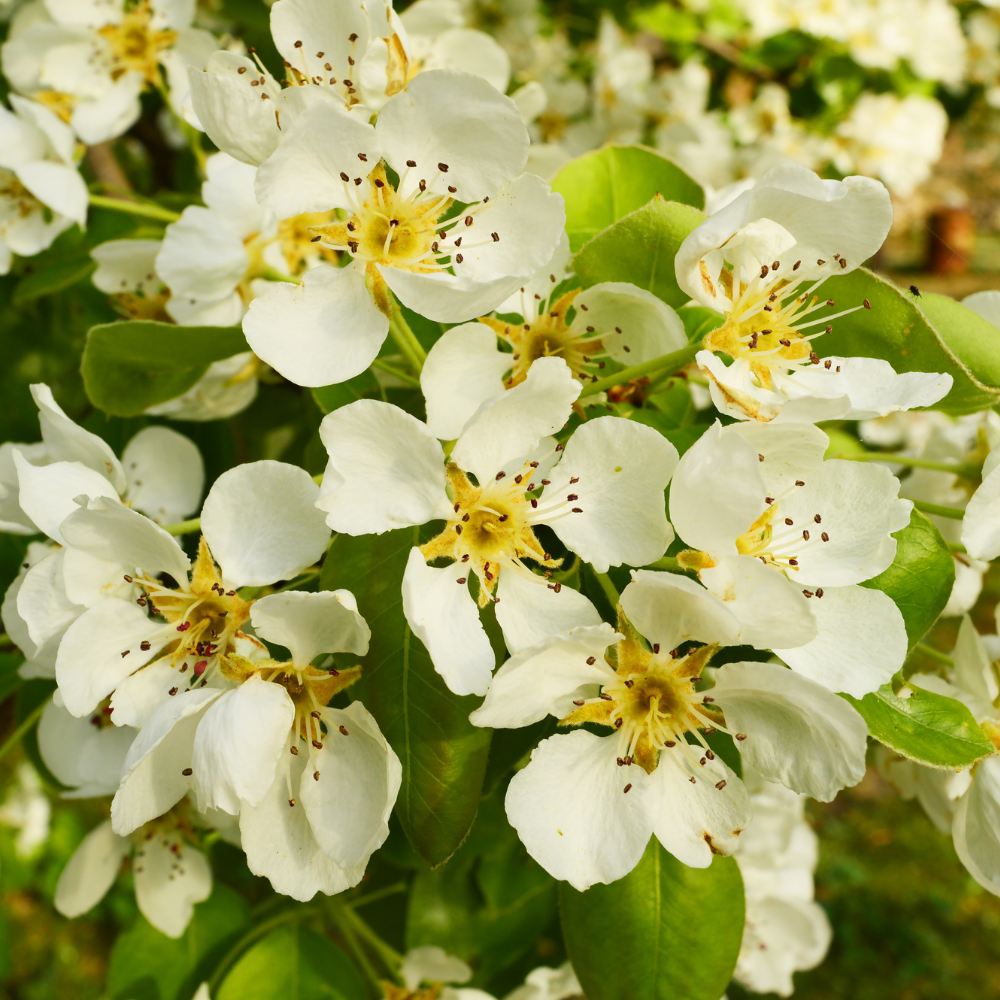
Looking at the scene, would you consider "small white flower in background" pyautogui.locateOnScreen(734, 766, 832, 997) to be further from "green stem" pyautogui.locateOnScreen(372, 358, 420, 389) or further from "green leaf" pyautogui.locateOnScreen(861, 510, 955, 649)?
"green stem" pyautogui.locateOnScreen(372, 358, 420, 389)

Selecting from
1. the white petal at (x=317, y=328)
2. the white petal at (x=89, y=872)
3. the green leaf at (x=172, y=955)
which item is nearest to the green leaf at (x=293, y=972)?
the green leaf at (x=172, y=955)

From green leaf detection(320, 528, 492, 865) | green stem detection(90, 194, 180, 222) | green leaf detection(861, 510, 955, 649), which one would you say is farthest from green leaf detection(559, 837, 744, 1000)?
green stem detection(90, 194, 180, 222)

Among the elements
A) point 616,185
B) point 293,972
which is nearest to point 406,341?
point 616,185

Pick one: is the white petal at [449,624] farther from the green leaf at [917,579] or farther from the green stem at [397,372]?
the green leaf at [917,579]

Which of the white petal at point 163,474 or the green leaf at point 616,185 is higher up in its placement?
the green leaf at point 616,185

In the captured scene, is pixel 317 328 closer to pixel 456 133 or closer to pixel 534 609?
pixel 456 133

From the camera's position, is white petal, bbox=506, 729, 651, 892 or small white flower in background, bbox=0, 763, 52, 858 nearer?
white petal, bbox=506, 729, 651, 892

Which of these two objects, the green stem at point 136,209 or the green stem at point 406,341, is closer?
the green stem at point 406,341
